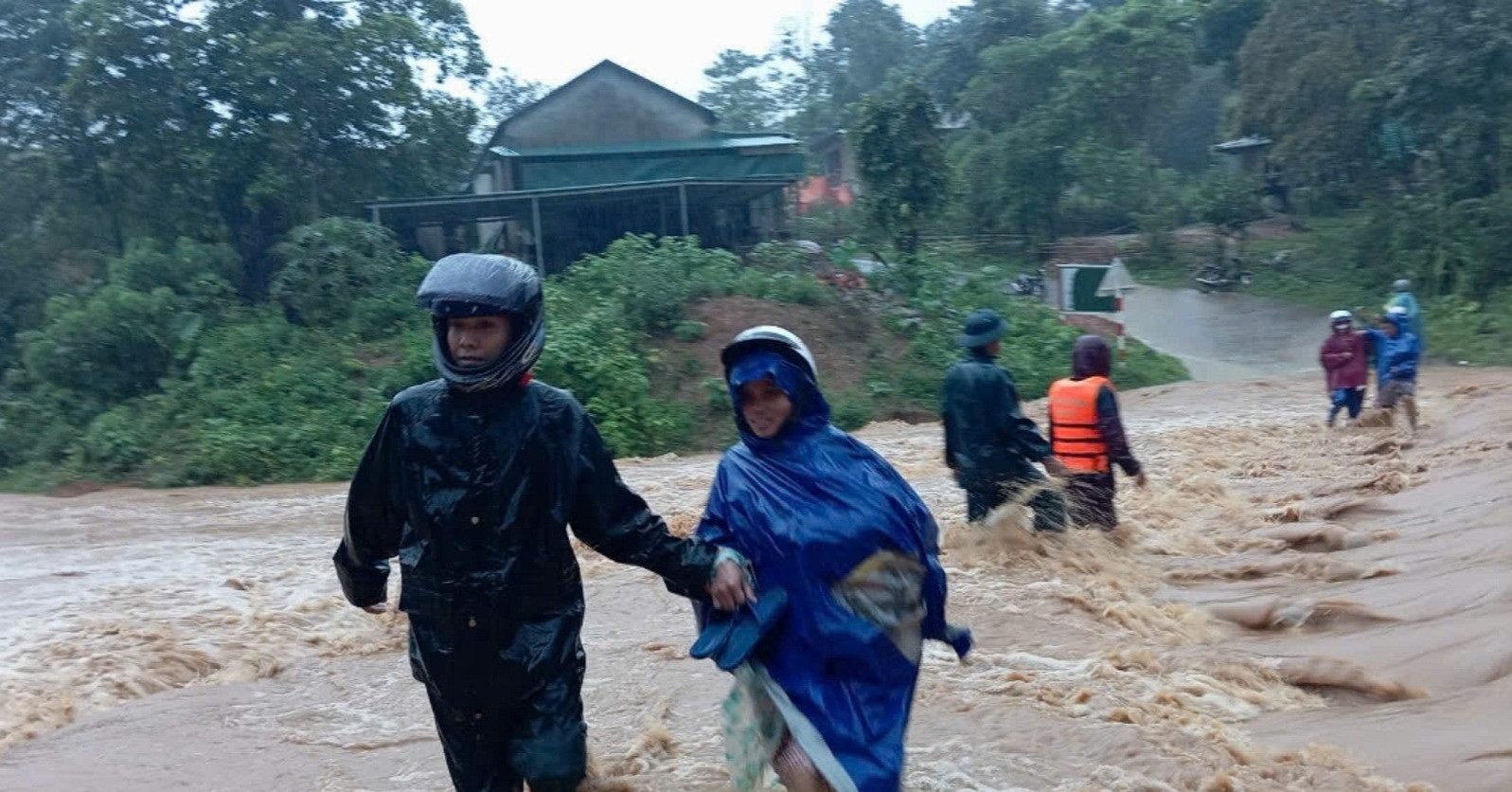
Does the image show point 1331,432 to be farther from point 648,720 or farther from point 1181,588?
Result: point 648,720

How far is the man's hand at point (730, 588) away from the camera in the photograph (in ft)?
11.1

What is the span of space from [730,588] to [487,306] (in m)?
0.92

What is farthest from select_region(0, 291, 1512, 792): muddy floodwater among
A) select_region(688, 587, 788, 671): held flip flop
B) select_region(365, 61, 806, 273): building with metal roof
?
select_region(365, 61, 806, 273): building with metal roof

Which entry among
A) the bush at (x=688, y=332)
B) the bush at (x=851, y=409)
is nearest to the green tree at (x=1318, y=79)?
the bush at (x=851, y=409)

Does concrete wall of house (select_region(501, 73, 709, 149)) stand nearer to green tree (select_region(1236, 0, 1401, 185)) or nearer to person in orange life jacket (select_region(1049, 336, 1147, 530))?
green tree (select_region(1236, 0, 1401, 185))

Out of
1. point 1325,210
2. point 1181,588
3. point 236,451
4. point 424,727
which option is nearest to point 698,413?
point 236,451

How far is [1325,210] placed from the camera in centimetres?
3634

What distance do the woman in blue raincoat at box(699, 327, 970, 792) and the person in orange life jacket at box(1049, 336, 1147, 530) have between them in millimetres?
4305

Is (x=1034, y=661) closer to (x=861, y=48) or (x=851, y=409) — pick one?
(x=851, y=409)

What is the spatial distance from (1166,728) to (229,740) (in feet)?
13.2

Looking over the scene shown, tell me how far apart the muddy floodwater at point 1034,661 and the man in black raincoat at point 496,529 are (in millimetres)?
1602

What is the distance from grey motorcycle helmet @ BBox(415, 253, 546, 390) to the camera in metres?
3.40

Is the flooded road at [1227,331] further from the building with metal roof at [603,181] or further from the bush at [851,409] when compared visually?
the building with metal roof at [603,181]

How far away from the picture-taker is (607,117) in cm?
3294
